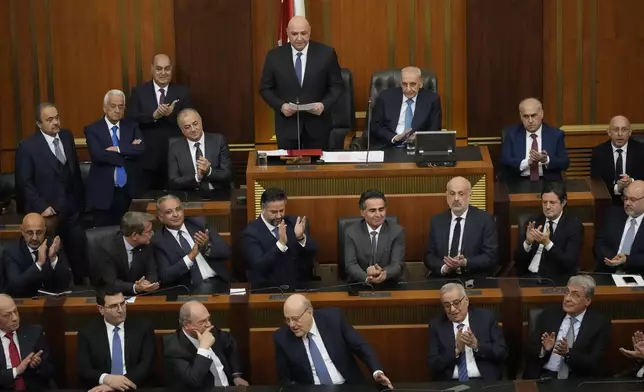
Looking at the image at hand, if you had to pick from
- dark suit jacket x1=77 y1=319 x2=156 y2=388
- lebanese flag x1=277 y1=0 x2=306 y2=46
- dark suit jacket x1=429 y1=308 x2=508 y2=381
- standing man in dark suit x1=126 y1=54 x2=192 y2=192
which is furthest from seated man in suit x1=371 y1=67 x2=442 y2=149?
dark suit jacket x1=77 y1=319 x2=156 y2=388

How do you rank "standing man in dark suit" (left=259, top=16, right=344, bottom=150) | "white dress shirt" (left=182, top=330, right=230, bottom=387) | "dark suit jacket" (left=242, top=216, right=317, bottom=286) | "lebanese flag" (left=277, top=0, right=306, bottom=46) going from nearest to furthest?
"white dress shirt" (left=182, top=330, right=230, bottom=387), "dark suit jacket" (left=242, top=216, right=317, bottom=286), "standing man in dark suit" (left=259, top=16, right=344, bottom=150), "lebanese flag" (left=277, top=0, right=306, bottom=46)

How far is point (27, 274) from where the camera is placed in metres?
8.74

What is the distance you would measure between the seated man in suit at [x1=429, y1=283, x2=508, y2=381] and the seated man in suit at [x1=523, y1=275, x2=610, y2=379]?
205 mm

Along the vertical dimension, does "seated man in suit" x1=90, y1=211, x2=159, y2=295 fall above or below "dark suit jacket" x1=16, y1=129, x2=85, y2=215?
below

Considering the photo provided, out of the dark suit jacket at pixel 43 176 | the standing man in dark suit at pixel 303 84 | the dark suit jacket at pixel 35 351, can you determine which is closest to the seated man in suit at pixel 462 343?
the standing man in dark suit at pixel 303 84

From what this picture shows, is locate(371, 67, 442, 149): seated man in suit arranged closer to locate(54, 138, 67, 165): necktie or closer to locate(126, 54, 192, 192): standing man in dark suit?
locate(126, 54, 192, 192): standing man in dark suit

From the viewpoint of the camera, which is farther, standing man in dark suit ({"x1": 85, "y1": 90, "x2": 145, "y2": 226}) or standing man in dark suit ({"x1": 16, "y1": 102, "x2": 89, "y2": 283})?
standing man in dark suit ({"x1": 85, "y1": 90, "x2": 145, "y2": 226})

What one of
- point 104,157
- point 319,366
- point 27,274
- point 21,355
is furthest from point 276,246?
point 104,157

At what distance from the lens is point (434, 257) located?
8844 millimetres

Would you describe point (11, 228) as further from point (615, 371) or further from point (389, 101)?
point (615, 371)

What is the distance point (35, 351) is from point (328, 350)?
1.64 meters

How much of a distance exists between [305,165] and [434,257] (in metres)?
1.04

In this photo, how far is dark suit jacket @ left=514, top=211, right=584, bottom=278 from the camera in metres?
8.90

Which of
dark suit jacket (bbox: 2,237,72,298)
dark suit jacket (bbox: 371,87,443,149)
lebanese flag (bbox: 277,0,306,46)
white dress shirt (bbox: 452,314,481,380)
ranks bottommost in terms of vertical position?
white dress shirt (bbox: 452,314,481,380)
